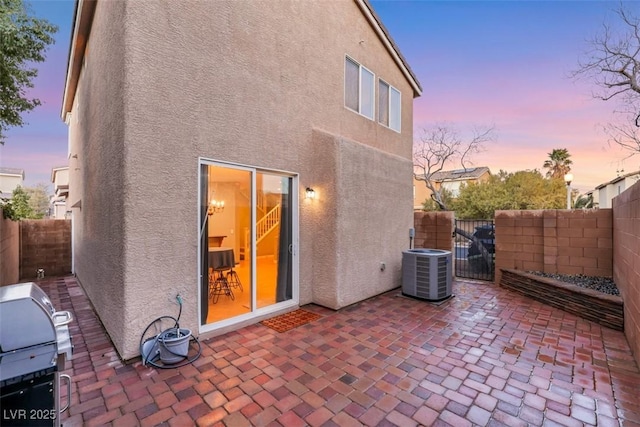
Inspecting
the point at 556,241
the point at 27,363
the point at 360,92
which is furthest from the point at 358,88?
the point at 27,363

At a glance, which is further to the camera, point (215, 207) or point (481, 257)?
point (481, 257)

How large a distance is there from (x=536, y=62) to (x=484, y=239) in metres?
7.14

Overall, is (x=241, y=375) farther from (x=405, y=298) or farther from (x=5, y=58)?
(x=5, y=58)

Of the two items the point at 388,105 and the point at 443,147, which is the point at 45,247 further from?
the point at 443,147

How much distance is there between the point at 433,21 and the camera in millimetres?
11672

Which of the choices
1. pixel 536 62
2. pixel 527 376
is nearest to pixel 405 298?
pixel 527 376

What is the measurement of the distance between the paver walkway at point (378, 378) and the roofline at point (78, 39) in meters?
6.58

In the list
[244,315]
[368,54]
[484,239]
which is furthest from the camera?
[484,239]

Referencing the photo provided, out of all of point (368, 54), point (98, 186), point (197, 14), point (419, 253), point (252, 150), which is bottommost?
point (419, 253)

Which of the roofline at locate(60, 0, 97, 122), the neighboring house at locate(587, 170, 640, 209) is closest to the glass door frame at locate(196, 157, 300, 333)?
the roofline at locate(60, 0, 97, 122)

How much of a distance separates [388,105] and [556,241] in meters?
6.32

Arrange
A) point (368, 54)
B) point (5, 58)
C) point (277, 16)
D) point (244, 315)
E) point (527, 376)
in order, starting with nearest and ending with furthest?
1. point (527, 376)
2. point (244, 315)
3. point (277, 16)
4. point (5, 58)
5. point (368, 54)

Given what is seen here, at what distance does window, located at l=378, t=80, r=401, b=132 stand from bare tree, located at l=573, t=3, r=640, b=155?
711cm

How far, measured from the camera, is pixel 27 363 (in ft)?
7.23
